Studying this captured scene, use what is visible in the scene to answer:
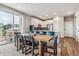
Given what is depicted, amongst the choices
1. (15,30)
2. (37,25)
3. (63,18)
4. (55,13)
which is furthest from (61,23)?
(15,30)

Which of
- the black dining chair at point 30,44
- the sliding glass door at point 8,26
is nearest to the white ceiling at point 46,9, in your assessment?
the sliding glass door at point 8,26

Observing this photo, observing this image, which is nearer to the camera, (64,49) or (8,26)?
(8,26)

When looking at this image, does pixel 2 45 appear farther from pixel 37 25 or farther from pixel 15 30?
pixel 37 25

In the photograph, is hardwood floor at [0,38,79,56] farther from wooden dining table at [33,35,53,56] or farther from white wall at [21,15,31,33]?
white wall at [21,15,31,33]

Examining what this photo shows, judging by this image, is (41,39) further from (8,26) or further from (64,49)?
(8,26)

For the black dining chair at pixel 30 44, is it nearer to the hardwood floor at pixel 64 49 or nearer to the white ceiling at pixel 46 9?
the hardwood floor at pixel 64 49

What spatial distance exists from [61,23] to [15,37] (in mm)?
1228

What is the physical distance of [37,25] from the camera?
88.2 inches

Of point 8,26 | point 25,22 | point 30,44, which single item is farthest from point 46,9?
point 30,44

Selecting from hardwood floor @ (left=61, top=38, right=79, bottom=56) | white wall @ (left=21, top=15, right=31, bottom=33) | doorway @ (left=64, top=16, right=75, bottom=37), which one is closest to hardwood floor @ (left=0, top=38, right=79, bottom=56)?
hardwood floor @ (left=61, top=38, right=79, bottom=56)

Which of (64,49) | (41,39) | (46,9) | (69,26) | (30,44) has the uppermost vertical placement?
(46,9)

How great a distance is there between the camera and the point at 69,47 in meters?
2.48

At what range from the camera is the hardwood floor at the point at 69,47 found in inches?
87.4

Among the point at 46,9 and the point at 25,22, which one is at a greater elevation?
the point at 46,9
